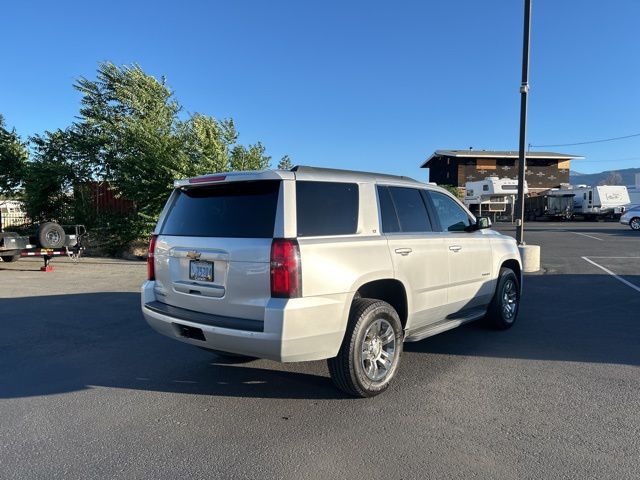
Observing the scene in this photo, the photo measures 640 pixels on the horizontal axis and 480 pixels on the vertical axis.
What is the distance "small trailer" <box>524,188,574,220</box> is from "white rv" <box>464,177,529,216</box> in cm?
501

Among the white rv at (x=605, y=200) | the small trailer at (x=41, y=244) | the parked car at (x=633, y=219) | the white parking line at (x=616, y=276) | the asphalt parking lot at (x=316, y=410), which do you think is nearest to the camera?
the asphalt parking lot at (x=316, y=410)

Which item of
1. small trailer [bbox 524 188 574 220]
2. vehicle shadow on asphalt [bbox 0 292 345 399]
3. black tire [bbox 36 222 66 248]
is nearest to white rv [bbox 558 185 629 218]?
small trailer [bbox 524 188 574 220]

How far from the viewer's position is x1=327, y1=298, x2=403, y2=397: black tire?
3.81 meters

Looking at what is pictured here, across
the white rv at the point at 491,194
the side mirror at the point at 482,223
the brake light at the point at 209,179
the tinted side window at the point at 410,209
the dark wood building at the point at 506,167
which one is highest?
the dark wood building at the point at 506,167

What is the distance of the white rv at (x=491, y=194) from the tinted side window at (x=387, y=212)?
37067 millimetres

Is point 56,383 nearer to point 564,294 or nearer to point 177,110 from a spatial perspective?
point 564,294

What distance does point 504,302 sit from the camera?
20.4ft

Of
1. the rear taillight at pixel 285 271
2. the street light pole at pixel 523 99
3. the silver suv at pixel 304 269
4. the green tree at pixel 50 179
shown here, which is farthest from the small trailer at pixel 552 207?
the rear taillight at pixel 285 271

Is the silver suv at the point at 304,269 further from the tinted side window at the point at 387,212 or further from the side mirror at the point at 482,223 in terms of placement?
the side mirror at the point at 482,223

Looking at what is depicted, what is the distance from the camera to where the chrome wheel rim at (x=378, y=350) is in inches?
159

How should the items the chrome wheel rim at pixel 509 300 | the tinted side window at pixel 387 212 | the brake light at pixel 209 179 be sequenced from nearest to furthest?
the brake light at pixel 209 179 < the tinted side window at pixel 387 212 < the chrome wheel rim at pixel 509 300

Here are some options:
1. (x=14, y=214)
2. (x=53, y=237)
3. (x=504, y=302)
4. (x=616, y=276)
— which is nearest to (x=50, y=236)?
(x=53, y=237)

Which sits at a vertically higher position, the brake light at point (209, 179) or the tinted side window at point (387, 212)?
the brake light at point (209, 179)

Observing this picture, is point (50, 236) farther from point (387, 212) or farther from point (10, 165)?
point (387, 212)
